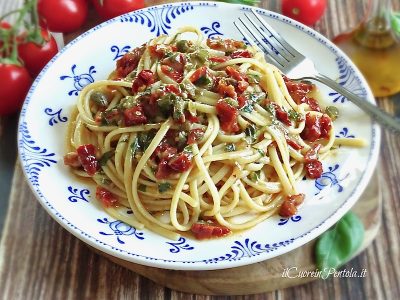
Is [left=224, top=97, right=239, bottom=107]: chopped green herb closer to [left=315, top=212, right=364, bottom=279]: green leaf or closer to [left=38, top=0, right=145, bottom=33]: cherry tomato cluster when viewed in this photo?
[left=315, top=212, right=364, bottom=279]: green leaf

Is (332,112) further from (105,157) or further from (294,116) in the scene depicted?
(105,157)

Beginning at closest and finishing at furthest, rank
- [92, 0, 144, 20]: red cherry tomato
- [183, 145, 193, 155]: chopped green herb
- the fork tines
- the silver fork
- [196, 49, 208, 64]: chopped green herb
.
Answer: [183, 145, 193, 155]: chopped green herb < [196, 49, 208, 64]: chopped green herb < the silver fork < the fork tines < [92, 0, 144, 20]: red cherry tomato

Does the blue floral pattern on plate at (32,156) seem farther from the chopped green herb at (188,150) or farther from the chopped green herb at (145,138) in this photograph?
the chopped green herb at (188,150)

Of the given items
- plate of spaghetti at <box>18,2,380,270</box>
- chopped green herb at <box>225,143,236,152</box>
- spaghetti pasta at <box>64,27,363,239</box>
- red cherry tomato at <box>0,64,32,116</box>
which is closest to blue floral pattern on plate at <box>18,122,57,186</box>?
plate of spaghetti at <box>18,2,380,270</box>

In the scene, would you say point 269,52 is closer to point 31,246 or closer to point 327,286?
point 327,286

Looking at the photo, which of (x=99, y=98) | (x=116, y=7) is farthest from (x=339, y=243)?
(x=116, y=7)

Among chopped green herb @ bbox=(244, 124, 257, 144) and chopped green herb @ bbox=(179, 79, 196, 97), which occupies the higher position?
chopped green herb @ bbox=(179, 79, 196, 97)

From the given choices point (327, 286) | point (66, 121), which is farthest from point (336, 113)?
point (66, 121)
